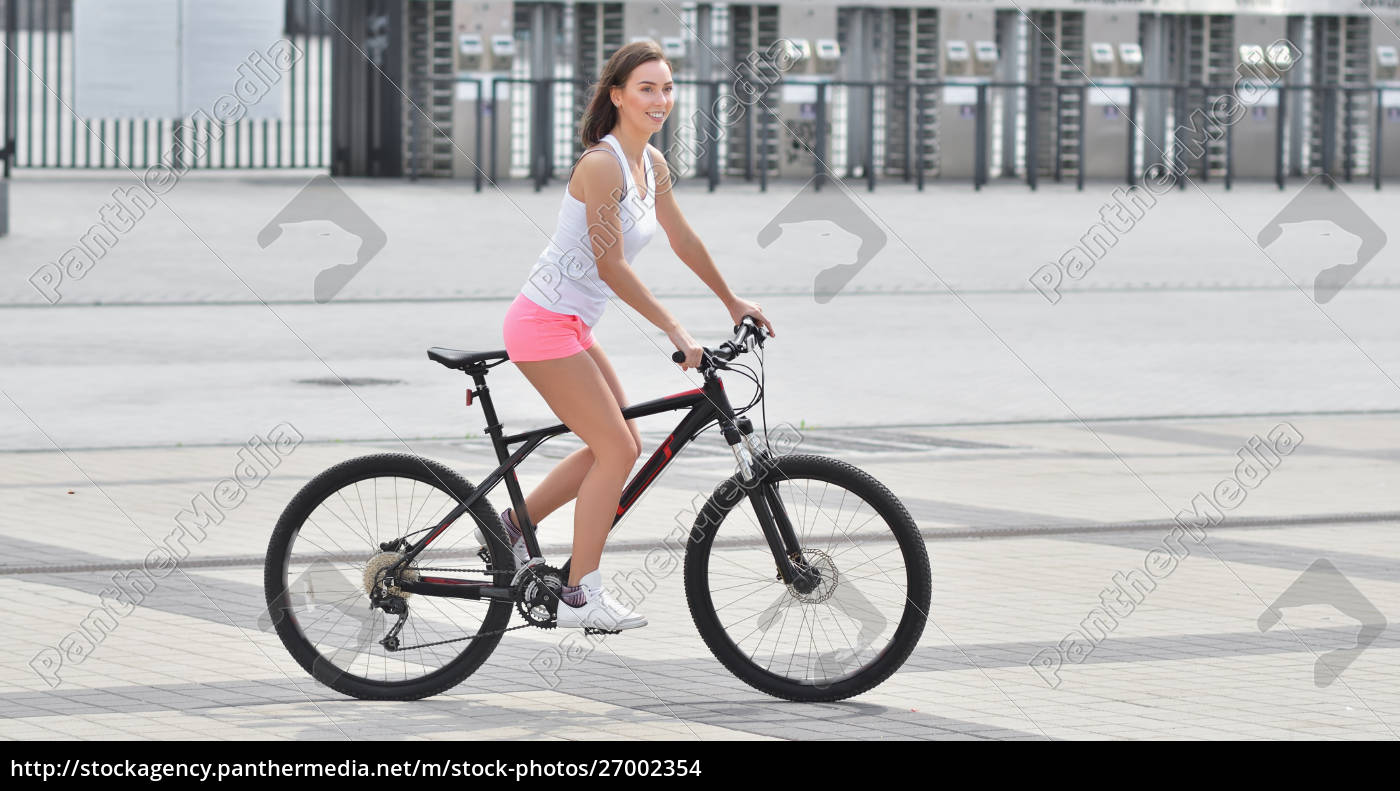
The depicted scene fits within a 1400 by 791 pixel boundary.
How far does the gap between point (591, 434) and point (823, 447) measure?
4.72 meters

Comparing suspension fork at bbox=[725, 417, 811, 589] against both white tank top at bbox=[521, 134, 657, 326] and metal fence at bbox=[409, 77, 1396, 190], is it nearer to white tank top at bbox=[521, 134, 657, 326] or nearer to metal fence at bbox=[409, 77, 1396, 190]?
white tank top at bbox=[521, 134, 657, 326]

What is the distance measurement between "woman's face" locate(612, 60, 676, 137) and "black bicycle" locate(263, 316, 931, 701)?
1.88 ft

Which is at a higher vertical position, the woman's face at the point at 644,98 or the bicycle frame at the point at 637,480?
the woman's face at the point at 644,98

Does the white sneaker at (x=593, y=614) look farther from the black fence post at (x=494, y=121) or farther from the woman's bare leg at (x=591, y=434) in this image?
the black fence post at (x=494, y=121)

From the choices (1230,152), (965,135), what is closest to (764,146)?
(965,135)

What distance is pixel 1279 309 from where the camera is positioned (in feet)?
57.6

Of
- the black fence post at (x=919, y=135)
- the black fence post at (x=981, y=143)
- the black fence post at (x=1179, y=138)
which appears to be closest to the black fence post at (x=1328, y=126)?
the black fence post at (x=1179, y=138)

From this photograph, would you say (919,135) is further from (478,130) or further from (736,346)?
(736,346)

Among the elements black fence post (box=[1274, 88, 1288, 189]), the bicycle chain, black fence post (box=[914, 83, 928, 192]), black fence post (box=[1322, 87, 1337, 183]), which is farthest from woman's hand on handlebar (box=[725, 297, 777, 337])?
black fence post (box=[1322, 87, 1337, 183])

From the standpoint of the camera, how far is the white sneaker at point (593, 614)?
5855 millimetres

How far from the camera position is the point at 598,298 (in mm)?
5844

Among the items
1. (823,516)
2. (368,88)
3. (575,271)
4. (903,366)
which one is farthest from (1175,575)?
(368,88)

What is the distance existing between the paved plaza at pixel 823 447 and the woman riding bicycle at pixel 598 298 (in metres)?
0.44

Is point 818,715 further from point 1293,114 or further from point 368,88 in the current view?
point 1293,114
